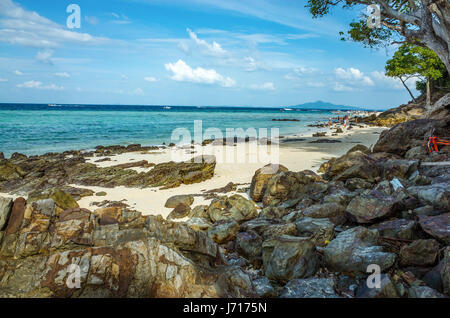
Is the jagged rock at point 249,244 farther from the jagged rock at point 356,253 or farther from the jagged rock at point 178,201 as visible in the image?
the jagged rock at point 178,201

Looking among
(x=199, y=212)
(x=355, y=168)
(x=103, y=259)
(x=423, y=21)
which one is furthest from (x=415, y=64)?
(x=103, y=259)

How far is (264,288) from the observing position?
409 cm

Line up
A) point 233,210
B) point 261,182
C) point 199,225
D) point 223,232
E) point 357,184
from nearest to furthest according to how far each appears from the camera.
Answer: point 223,232 → point 199,225 → point 233,210 → point 357,184 → point 261,182

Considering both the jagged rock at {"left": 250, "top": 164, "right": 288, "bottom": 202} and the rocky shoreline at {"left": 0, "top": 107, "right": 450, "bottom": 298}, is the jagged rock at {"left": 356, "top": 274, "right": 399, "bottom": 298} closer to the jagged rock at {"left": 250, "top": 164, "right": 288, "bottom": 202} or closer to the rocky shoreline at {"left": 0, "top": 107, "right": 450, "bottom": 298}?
the rocky shoreline at {"left": 0, "top": 107, "right": 450, "bottom": 298}

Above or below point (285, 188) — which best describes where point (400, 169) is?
above

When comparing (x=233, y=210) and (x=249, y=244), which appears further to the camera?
(x=233, y=210)

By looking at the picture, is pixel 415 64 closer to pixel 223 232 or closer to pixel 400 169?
pixel 400 169

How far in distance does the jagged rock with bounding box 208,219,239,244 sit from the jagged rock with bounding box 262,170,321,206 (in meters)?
2.52

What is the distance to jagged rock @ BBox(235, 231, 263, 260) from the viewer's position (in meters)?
5.30

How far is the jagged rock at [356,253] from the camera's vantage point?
4113 millimetres

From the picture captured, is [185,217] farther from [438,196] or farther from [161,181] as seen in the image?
[438,196]

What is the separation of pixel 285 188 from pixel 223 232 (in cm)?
327

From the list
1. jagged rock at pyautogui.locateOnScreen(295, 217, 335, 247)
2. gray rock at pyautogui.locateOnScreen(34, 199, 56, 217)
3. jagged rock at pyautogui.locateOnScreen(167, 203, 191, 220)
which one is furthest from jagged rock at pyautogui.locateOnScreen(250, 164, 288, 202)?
gray rock at pyautogui.locateOnScreen(34, 199, 56, 217)
